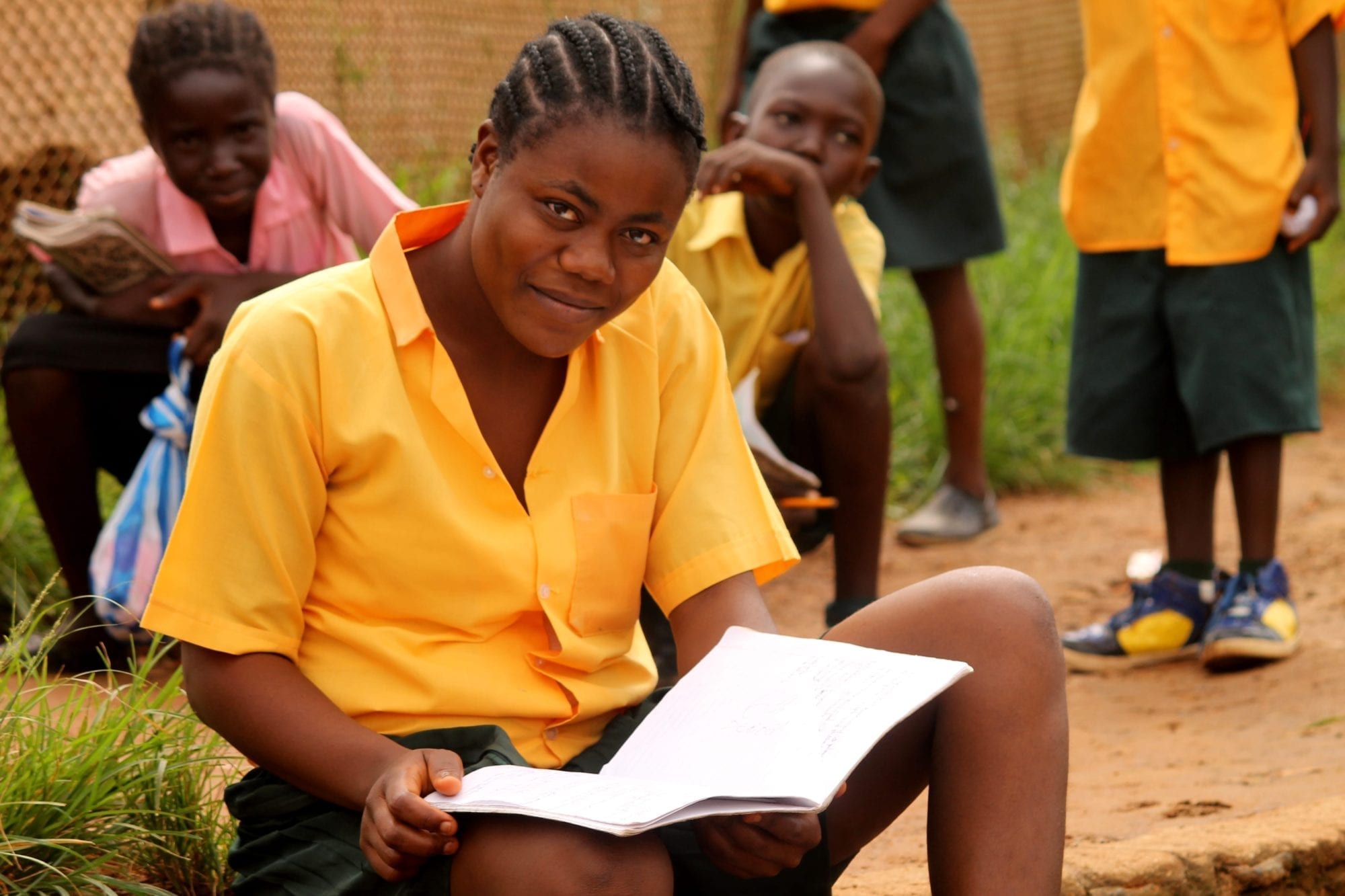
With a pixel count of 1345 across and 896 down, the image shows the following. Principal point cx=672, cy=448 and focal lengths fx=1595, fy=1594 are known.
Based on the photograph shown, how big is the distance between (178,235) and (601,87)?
5.61 ft

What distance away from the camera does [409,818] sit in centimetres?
145

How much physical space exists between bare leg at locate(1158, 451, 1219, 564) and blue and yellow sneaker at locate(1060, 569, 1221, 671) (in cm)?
6

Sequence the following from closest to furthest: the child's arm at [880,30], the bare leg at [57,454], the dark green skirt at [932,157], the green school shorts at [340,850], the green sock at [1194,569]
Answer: the green school shorts at [340,850]
the bare leg at [57,454]
the green sock at [1194,569]
the child's arm at [880,30]
the dark green skirt at [932,157]

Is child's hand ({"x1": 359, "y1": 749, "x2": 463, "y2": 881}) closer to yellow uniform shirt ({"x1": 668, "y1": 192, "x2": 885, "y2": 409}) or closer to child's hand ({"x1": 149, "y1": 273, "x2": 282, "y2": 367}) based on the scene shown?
child's hand ({"x1": 149, "y1": 273, "x2": 282, "y2": 367})

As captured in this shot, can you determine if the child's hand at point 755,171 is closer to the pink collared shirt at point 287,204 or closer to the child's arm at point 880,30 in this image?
the pink collared shirt at point 287,204

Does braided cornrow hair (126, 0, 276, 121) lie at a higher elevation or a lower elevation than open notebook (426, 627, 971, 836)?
higher

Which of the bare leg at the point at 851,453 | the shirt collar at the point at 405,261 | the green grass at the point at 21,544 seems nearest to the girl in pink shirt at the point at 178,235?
the green grass at the point at 21,544

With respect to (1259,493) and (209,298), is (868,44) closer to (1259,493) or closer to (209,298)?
(1259,493)

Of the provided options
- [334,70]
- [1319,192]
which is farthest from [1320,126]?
[334,70]

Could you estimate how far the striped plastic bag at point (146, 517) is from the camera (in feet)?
9.66

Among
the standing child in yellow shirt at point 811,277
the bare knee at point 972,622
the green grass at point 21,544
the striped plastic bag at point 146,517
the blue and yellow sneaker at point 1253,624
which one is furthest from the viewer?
the green grass at point 21,544

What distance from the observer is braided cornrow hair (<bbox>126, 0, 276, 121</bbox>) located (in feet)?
9.79

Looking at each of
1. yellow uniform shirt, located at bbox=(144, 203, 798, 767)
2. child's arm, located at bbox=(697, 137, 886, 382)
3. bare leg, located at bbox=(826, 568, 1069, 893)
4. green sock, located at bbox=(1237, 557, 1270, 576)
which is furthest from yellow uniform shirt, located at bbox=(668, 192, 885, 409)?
bare leg, located at bbox=(826, 568, 1069, 893)

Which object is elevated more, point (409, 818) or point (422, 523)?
point (422, 523)
